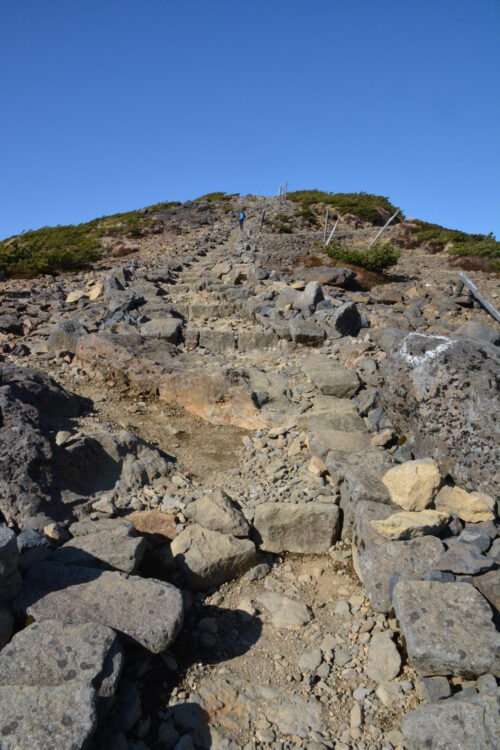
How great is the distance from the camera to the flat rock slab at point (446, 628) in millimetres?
3229

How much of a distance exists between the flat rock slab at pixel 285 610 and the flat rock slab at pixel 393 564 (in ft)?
1.91

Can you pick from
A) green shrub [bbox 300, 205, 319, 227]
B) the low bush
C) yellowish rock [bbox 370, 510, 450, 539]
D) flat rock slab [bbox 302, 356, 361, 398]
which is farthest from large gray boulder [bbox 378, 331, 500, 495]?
A: green shrub [bbox 300, 205, 319, 227]

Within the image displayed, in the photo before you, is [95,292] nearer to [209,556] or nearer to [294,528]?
[294,528]

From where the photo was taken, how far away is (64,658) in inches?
110

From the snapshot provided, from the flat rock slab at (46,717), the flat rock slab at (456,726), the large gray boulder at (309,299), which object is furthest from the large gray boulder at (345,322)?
the flat rock slab at (46,717)

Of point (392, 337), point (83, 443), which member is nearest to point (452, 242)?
point (392, 337)

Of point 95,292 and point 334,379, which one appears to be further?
point 95,292

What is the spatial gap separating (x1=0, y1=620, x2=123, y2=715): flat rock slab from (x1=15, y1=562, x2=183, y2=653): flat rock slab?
208 millimetres

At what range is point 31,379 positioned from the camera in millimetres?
6824

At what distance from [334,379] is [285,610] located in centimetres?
449

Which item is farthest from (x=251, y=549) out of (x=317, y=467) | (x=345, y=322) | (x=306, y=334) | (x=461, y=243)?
(x=461, y=243)

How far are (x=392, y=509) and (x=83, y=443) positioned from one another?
11.0ft

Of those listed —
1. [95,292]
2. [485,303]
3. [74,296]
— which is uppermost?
[485,303]

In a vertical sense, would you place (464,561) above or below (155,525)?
above
